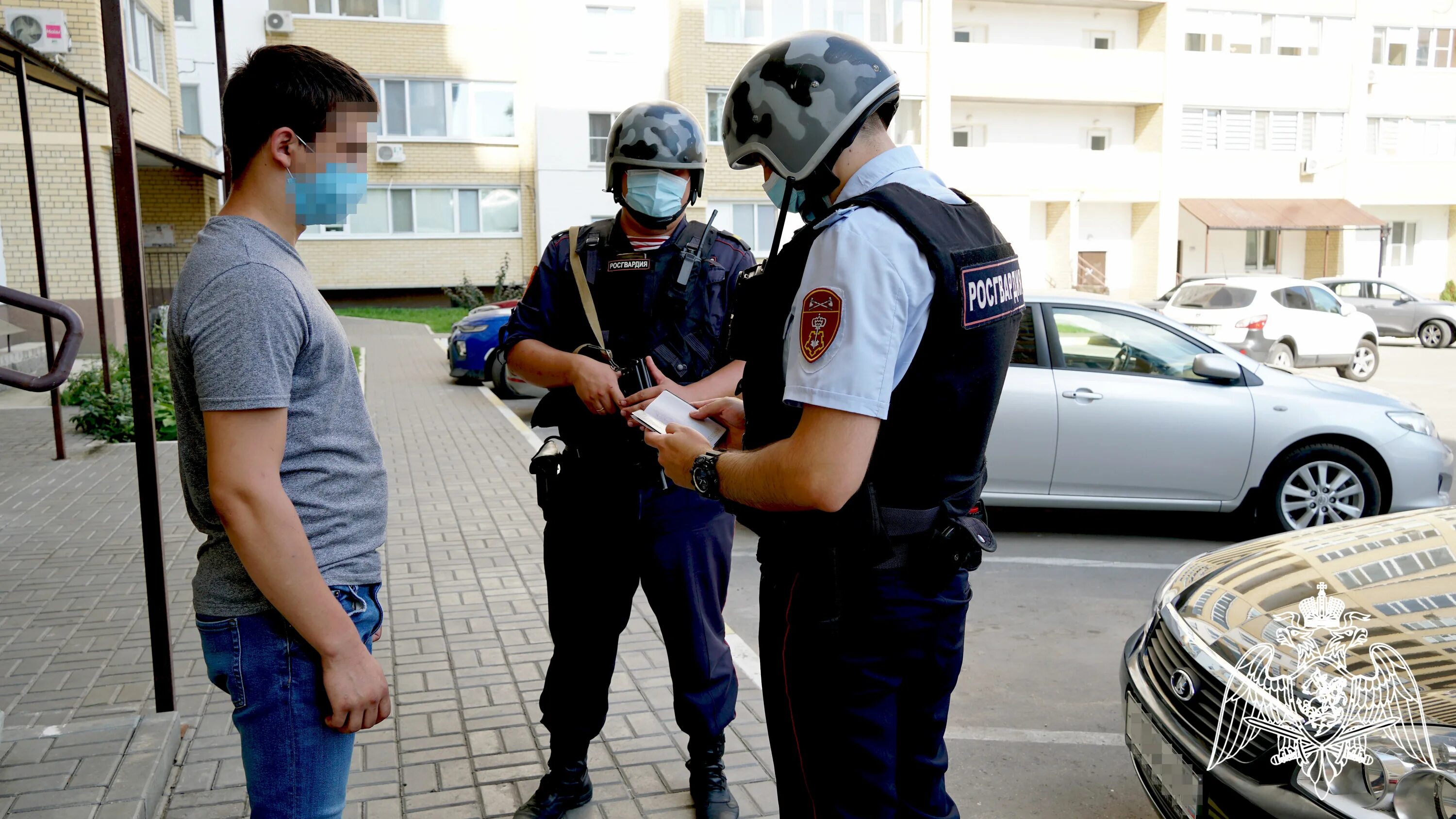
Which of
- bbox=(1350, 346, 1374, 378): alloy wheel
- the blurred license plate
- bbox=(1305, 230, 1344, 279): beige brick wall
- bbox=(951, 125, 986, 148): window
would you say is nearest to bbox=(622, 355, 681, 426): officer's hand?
the blurred license plate

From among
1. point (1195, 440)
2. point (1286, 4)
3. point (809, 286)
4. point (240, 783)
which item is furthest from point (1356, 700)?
point (1286, 4)

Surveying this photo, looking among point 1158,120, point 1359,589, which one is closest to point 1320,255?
point 1158,120

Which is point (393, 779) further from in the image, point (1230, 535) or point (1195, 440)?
point (1230, 535)

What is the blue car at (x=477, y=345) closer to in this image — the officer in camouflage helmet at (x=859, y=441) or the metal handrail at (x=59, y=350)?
the metal handrail at (x=59, y=350)

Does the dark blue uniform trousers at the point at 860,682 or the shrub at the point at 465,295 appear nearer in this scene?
the dark blue uniform trousers at the point at 860,682

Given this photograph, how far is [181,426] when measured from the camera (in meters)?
1.89

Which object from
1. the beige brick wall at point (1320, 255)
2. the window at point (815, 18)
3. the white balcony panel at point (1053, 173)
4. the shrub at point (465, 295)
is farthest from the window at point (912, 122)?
the beige brick wall at point (1320, 255)

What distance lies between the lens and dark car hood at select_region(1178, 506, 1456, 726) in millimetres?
2535

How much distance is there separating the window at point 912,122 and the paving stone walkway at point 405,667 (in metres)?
27.1

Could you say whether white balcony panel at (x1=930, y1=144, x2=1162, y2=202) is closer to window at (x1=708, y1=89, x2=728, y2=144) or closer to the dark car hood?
window at (x1=708, y1=89, x2=728, y2=144)

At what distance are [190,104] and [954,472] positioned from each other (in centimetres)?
3181

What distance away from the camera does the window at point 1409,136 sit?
37125 mm

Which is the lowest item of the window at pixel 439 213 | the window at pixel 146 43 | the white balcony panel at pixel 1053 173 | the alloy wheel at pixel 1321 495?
the alloy wheel at pixel 1321 495

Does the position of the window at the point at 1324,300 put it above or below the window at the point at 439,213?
below
